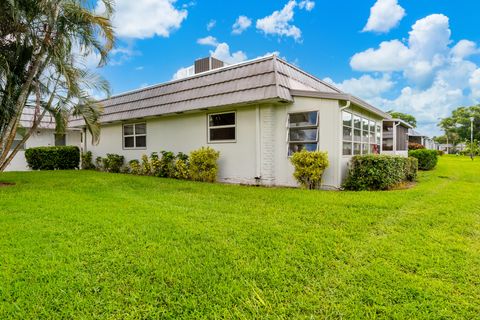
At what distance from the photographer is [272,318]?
2.21m

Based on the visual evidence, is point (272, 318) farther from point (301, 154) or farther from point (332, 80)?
point (332, 80)

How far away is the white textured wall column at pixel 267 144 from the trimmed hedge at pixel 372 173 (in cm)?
231

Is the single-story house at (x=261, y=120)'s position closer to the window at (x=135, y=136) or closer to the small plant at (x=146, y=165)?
the small plant at (x=146, y=165)

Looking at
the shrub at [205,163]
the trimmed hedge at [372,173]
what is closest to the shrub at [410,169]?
the trimmed hedge at [372,173]

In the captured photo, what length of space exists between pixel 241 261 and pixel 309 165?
5.12 m

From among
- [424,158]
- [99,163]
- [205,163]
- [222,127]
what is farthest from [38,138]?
[424,158]

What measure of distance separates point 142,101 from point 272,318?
12355 millimetres

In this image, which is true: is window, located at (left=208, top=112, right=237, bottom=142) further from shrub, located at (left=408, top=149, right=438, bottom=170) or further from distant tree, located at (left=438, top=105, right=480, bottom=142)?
distant tree, located at (left=438, top=105, right=480, bottom=142)

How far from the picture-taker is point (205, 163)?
31.6 feet

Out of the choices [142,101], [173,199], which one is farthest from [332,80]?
[173,199]

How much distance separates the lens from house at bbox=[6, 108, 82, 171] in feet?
54.1

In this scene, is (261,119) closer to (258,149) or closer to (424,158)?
(258,149)

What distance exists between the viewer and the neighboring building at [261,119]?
8.06m

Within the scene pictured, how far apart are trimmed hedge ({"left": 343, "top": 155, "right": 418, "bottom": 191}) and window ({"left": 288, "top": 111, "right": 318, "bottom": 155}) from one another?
1.31 m
